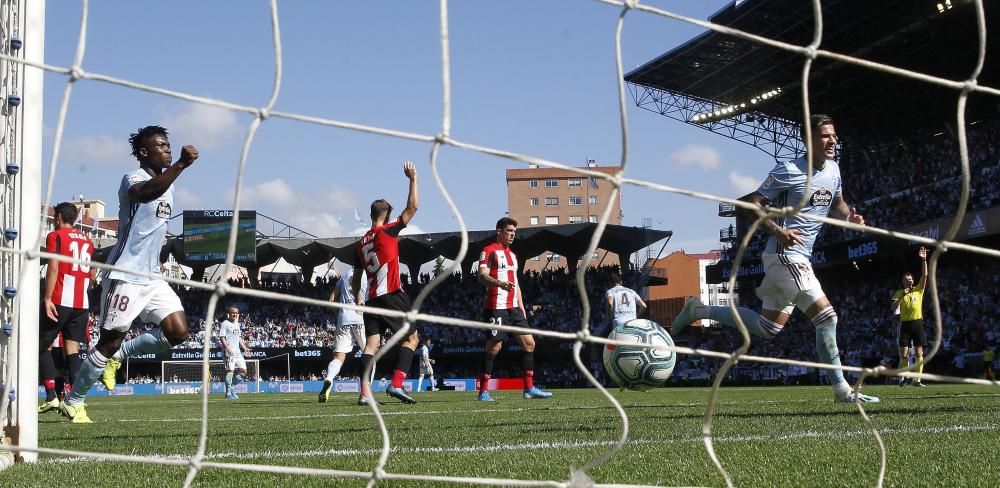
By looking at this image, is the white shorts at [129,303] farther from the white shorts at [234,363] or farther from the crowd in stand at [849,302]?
the crowd in stand at [849,302]

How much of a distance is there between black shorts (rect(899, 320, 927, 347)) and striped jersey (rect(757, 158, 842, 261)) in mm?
8296

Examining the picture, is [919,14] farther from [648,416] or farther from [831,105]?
[648,416]

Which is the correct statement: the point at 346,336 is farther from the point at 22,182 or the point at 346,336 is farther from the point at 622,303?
the point at 22,182

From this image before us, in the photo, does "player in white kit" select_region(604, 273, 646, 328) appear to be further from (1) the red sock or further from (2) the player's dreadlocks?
(2) the player's dreadlocks

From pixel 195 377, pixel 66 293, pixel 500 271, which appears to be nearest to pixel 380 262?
pixel 500 271

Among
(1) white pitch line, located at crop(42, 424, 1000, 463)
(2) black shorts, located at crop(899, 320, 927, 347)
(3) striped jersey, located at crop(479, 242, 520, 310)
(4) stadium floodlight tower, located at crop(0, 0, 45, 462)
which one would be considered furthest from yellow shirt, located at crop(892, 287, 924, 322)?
(4) stadium floodlight tower, located at crop(0, 0, 45, 462)

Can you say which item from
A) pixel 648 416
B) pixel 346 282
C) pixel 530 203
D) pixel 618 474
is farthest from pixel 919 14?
pixel 530 203

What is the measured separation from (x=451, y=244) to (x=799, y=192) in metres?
30.5

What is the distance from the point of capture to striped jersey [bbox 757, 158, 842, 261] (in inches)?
241

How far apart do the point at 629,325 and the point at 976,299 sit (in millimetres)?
21404

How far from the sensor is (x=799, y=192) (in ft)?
20.2

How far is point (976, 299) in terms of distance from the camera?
24922 millimetres

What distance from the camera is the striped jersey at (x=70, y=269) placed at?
26.5 feet

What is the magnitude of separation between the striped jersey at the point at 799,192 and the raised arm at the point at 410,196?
7.47 feet
